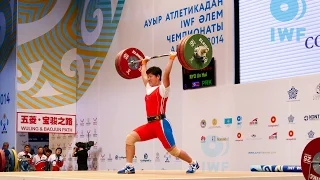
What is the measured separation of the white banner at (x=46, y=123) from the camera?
47.8ft

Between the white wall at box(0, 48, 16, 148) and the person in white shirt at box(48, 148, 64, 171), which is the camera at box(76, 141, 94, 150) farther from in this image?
the white wall at box(0, 48, 16, 148)

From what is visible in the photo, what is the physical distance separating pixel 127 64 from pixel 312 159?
437 centimetres

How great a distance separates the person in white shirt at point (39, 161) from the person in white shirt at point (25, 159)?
0.32 meters

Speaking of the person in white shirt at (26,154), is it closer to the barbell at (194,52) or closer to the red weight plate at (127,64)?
the red weight plate at (127,64)

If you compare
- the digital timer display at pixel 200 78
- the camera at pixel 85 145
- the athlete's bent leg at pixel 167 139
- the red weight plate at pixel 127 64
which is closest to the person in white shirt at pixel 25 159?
the camera at pixel 85 145

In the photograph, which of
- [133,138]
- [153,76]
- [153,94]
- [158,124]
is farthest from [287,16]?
[133,138]

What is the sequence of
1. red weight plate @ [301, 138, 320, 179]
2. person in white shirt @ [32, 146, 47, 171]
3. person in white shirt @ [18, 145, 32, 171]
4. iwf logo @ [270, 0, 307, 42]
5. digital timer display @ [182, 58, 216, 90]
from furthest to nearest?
1. person in white shirt @ [32, 146, 47, 171]
2. person in white shirt @ [18, 145, 32, 171]
3. digital timer display @ [182, 58, 216, 90]
4. iwf logo @ [270, 0, 307, 42]
5. red weight plate @ [301, 138, 320, 179]

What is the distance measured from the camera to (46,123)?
14914 millimetres

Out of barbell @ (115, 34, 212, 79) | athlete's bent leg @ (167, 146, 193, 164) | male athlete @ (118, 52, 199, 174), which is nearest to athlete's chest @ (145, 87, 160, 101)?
male athlete @ (118, 52, 199, 174)

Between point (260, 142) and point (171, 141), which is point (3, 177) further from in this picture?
A: point (260, 142)

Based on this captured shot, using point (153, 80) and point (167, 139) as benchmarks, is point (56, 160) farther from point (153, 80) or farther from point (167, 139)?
point (167, 139)

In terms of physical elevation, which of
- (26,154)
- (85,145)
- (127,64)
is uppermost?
(127,64)

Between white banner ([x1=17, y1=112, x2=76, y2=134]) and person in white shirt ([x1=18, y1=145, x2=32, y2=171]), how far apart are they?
0.53 metres

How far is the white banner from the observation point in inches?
574
